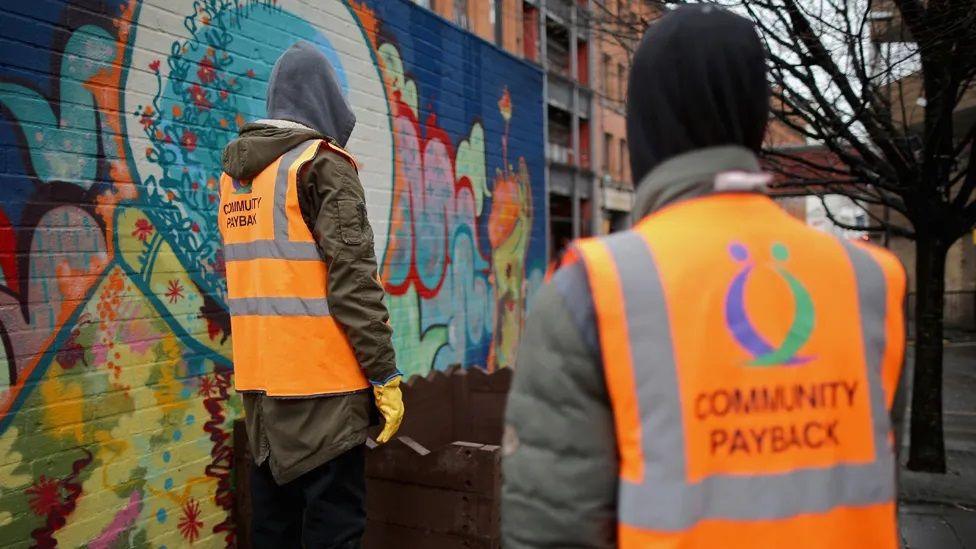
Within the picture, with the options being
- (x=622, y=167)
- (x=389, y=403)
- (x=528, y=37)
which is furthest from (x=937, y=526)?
(x=622, y=167)

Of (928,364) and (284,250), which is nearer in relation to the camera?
(284,250)

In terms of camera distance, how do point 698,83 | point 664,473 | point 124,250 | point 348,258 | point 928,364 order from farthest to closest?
point 928,364 < point 124,250 < point 348,258 < point 698,83 < point 664,473

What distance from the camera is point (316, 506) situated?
254 cm

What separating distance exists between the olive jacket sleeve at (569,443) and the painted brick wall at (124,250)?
261 cm

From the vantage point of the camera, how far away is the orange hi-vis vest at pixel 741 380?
118cm

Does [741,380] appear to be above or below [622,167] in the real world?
below

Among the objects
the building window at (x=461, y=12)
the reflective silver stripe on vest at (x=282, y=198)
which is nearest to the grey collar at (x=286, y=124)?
the reflective silver stripe on vest at (x=282, y=198)

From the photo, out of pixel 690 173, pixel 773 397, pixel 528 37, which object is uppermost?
pixel 528 37

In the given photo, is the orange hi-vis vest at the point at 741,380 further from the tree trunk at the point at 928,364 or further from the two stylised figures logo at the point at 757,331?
A: the tree trunk at the point at 928,364

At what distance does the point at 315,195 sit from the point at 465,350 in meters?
4.21

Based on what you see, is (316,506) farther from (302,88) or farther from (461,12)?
(461,12)

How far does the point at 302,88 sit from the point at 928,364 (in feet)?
16.8

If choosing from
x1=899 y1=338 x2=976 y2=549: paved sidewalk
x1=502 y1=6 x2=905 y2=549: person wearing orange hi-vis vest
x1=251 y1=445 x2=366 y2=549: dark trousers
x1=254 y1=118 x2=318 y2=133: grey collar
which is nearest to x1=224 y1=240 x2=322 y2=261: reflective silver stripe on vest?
x1=254 y1=118 x2=318 y2=133: grey collar

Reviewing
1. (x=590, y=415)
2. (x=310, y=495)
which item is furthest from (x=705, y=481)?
(x=310, y=495)
